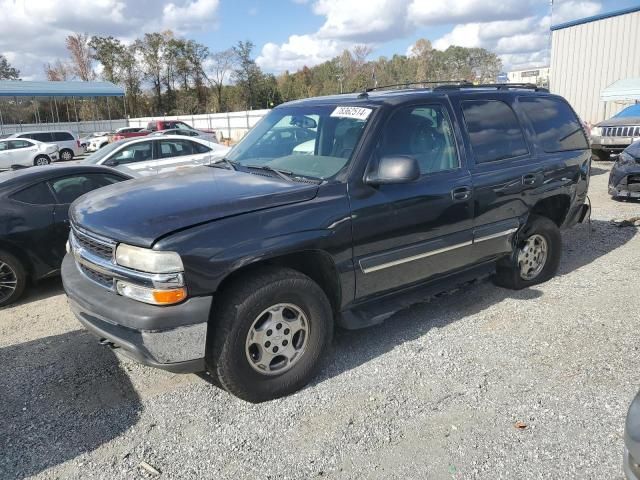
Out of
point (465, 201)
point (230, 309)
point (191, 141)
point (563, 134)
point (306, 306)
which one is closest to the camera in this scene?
point (230, 309)

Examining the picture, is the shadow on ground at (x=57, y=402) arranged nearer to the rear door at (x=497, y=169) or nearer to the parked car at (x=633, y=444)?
the parked car at (x=633, y=444)

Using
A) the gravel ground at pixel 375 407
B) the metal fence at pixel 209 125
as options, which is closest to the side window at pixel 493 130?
the gravel ground at pixel 375 407

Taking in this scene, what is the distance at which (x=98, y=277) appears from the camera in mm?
3328

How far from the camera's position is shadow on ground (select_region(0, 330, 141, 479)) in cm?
300

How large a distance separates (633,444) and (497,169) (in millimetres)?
2807

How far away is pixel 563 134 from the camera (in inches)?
213

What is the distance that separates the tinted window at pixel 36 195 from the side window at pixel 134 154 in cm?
487

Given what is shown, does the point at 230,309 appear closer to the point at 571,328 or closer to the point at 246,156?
the point at 246,156

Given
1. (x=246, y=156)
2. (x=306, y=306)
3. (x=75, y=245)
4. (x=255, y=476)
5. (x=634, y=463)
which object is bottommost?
(x=255, y=476)

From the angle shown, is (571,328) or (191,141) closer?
(571,328)

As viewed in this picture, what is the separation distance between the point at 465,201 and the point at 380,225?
0.96 m

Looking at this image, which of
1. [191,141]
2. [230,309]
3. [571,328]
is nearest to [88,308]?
[230,309]

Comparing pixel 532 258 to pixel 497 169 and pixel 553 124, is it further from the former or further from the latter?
pixel 553 124

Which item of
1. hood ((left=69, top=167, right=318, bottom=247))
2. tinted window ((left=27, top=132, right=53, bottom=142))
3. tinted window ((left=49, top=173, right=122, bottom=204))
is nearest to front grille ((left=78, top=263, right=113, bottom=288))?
hood ((left=69, top=167, right=318, bottom=247))
